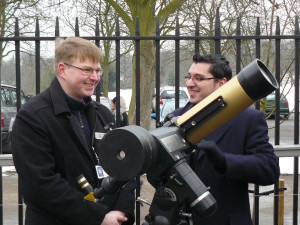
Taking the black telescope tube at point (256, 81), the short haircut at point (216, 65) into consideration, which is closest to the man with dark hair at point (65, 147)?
the short haircut at point (216, 65)

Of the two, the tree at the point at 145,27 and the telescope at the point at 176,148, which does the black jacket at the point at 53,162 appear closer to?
the telescope at the point at 176,148

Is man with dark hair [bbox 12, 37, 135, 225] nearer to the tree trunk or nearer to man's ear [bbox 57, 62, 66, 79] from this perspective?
man's ear [bbox 57, 62, 66, 79]

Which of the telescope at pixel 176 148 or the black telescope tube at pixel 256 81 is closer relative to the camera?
the telescope at pixel 176 148

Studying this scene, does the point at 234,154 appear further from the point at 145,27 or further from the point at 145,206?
the point at 145,27

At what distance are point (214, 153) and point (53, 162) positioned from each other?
0.86 m

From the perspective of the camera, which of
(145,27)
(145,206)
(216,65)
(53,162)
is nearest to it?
(53,162)

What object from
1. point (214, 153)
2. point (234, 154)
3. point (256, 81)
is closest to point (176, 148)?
point (214, 153)

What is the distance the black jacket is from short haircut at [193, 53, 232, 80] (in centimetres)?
80

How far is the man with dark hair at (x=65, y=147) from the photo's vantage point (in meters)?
2.23

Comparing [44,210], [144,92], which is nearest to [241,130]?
[44,210]

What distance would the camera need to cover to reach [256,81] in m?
1.83

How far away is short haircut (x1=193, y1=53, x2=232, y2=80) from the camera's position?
257 centimetres

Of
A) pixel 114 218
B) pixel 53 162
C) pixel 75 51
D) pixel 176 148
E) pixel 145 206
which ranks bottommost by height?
pixel 145 206

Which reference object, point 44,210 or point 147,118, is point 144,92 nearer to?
point 147,118
